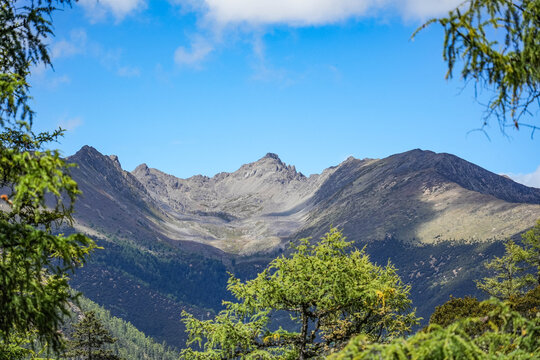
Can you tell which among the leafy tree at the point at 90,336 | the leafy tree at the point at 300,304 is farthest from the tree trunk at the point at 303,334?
the leafy tree at the point at 90,336

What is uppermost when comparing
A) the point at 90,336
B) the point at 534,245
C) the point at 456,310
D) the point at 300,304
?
the point at 300,304

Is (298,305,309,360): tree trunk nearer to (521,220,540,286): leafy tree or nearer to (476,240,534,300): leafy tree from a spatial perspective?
(521,220,540,286): leafy tree

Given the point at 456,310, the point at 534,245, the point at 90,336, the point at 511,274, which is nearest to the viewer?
the point at 456,310

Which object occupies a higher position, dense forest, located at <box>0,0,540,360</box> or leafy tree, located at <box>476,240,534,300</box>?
dense forest, located at <box>0,0,540,360</box>

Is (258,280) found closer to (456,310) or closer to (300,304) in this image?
(300,304)

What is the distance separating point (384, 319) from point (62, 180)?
14185 mm

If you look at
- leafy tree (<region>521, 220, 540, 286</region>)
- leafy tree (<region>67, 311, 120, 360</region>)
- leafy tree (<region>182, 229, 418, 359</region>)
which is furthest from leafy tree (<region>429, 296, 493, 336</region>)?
leafy tree (<region>67, 311, 120, 360</region>)

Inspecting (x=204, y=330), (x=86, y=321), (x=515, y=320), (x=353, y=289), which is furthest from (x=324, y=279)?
(x=86, y=321)

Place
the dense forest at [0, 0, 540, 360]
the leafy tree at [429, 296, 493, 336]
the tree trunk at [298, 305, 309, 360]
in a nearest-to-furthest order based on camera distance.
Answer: the dense forest at [0, 0, 540, 360]
the tree trunk at [298, 305, 309, 360]
the leafy tree at [429, 296, 493, 336]

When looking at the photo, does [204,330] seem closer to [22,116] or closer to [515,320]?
[22,116]

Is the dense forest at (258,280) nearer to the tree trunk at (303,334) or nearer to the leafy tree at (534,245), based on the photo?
the tree trunk at (303,334)

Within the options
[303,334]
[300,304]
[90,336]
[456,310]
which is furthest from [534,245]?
[90,336]

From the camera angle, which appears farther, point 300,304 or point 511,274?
point 511,274

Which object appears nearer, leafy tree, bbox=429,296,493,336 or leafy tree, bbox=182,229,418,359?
leafy tree, bbox=182,229,418,359
